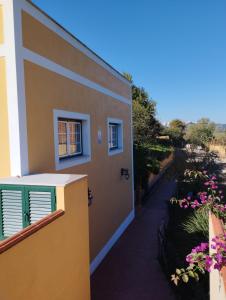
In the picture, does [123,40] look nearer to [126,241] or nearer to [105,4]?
[105,4]

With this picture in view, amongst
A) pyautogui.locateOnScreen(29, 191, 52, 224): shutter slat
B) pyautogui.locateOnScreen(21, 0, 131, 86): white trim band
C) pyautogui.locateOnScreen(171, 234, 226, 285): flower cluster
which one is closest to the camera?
pyautogui.locateOnScreen(171, 234, 226, 285): flower cluster

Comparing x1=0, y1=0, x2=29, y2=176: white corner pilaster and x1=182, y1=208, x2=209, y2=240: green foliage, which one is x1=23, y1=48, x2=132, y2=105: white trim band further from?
x1=182, y1=208, x2=209, y2=240: green foliage

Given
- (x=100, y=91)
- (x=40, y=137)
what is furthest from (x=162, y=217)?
(x=40, y=137)

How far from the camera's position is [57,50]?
17.2ft

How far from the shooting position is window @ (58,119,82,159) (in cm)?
566

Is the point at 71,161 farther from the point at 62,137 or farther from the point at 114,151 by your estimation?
the point at 114,151

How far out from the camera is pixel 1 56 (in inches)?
159

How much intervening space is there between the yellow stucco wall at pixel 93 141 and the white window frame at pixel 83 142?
4.5 inches

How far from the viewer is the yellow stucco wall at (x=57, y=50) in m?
4.37

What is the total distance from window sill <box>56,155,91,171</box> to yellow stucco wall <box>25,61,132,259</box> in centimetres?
11

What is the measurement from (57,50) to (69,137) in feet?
6.40

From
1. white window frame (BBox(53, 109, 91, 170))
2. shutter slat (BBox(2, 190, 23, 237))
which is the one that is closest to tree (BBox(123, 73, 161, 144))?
white window frame (BBox(53, 109, 91, 170))

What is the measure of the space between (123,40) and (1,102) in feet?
39.9

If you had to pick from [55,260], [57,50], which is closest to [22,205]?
[55,260]
